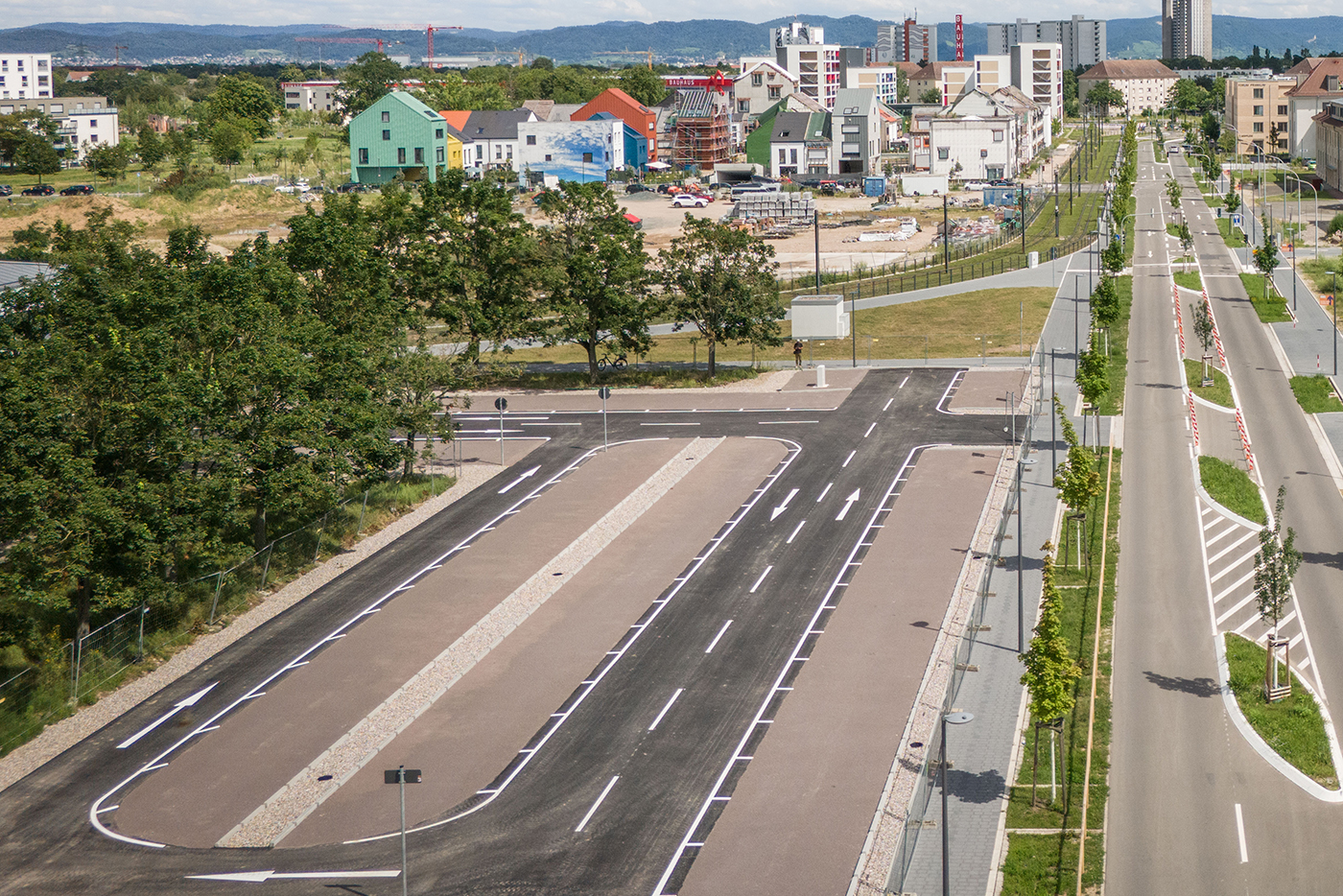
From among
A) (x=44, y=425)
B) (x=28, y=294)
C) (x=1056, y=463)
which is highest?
(x=28, y=294)

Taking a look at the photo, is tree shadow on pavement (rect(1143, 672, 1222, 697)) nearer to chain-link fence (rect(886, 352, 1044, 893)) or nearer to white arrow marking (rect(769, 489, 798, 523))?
chain-link fence (rect(886, 352, 1044, 893))

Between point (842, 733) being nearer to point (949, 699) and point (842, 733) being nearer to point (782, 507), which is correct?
point (949, 699)

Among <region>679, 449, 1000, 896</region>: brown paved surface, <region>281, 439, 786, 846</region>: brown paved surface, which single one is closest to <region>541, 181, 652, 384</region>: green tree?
<region>281, 439, 786, 846</region>: brown paved surface

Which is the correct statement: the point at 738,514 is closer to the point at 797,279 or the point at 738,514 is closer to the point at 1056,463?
the point at 1056,463

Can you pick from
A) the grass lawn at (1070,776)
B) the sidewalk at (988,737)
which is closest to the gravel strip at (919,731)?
the sidewalk at (988,737)

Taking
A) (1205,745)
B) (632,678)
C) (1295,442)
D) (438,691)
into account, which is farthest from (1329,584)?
(438,691)

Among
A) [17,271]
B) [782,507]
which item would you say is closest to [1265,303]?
[782,507]
